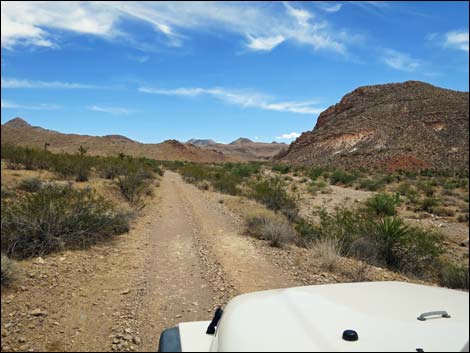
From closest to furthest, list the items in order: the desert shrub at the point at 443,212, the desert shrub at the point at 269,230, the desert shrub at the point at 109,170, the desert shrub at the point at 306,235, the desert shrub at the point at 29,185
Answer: the desert shrub at the point at 269,230 → the desert shrub at the point at 306,235 → the desert shrub at the point at 29,185 → the desert shrub at the point at 443,212 → the desert shrub at the point at 109,170

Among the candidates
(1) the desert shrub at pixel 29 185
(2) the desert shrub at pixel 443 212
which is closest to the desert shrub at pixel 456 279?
(2) the desert shrub at pixel 443 212

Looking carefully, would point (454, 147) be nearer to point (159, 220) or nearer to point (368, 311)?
point (159, 220)

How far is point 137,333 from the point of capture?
181 inches

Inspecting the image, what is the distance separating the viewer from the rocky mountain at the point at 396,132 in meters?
60.7

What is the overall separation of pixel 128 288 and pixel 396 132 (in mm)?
71159

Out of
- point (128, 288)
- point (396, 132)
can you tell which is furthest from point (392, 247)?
point (396, 132)

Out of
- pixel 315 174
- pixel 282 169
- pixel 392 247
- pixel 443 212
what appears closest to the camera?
pixel 392 247

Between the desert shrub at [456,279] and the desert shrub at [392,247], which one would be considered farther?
the desert shrub at [392,247]

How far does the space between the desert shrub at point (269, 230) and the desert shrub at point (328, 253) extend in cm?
96

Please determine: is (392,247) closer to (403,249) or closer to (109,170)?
(403,249)

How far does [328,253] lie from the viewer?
25.0ft

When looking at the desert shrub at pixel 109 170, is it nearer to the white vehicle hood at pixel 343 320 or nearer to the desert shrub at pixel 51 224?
the desert shrub at pixel 51 224

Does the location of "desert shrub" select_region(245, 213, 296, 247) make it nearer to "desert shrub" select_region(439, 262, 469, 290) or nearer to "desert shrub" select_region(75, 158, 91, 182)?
"desert shrub" select_region(439, 262, 469, 290)

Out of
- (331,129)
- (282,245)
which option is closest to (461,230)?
(282,245)
